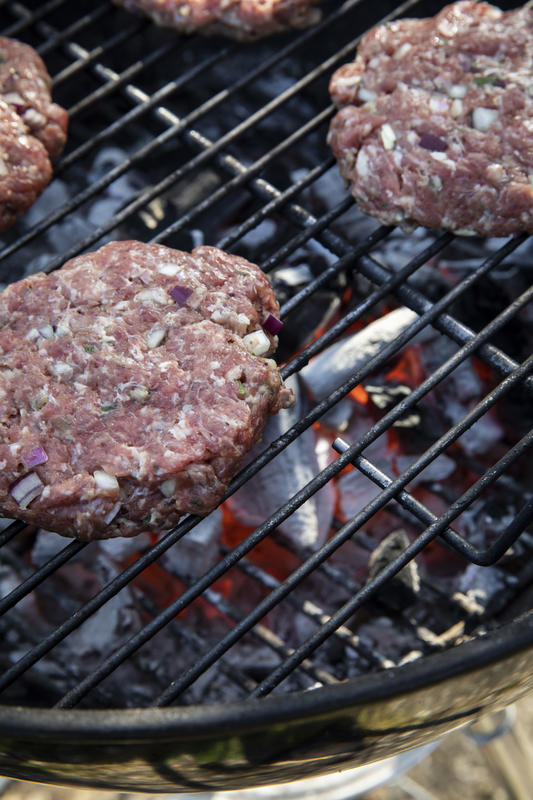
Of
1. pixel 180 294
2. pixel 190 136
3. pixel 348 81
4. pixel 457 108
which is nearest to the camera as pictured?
pixel 180 294

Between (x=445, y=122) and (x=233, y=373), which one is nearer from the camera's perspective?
(x=233, y=373)

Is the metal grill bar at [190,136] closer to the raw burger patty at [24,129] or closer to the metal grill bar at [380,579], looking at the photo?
the raw burger patty at [24,129]

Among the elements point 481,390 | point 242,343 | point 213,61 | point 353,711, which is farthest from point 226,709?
point 213,61

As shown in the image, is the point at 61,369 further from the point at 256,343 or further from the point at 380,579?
the point at 380,579

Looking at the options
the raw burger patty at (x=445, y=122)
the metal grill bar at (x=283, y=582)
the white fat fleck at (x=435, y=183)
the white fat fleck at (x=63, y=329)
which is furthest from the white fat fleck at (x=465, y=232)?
the white fat fleck at (x=63, y=329)

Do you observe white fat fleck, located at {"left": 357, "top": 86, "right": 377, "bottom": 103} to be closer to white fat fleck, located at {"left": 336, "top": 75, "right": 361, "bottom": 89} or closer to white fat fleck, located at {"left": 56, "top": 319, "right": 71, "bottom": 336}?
white fat fleck, located at {"left": 336, "top": 75, "right": 361, "bottom": 89}

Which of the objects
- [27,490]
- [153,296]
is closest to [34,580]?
[27,490]
